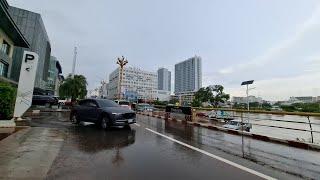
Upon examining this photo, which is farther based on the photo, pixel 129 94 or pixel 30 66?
pixel 129 94

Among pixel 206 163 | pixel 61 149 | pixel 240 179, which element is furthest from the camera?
pixel 61 149

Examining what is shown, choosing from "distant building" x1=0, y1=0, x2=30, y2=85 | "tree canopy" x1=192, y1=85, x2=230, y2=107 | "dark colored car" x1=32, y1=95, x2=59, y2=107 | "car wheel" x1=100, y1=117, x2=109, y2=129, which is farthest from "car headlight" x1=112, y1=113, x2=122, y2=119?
"tree canopy" x1=192, y1=85, x2=230, y2=107

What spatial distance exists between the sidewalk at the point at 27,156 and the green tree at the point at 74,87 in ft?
148

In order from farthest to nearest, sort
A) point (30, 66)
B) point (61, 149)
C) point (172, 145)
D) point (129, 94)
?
point (129, 94), point (30, 66), point (172, 145), point (61, 149)

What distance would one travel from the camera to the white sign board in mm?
16188

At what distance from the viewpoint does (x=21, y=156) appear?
7.06 metres

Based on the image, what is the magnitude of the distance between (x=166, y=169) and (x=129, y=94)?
322ft

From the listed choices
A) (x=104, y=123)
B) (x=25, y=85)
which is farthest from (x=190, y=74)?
(x=104, y=123)

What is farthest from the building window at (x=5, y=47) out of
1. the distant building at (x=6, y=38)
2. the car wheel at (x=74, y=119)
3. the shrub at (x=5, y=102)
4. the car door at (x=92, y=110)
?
the car door at (x=92, y=110)

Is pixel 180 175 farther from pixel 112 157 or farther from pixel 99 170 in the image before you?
pixel 112 157

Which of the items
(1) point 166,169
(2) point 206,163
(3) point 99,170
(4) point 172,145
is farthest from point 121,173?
(4) point 172,145

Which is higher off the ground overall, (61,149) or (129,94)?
(129,94)

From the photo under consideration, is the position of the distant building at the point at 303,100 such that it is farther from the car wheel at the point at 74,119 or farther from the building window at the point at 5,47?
the car wheel at the point at 74,119

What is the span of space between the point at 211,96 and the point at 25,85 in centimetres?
8519
